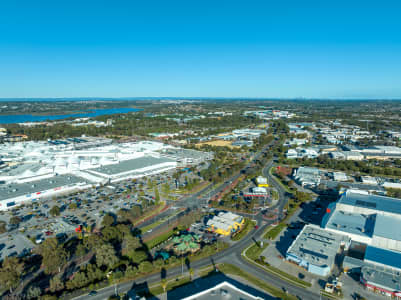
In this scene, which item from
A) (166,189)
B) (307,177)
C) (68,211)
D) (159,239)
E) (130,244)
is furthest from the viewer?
(307,177)

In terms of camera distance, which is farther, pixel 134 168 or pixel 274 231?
pixel 134 168

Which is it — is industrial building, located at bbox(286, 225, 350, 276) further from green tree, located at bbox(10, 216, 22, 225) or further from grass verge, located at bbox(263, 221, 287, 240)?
green tree, located at bbox(10, 216, 22, 225)

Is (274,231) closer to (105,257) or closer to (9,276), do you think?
(105,257)

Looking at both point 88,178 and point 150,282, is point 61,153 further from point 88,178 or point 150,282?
point 150,282

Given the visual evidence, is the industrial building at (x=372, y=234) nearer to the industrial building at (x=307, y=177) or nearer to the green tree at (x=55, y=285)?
the industrial building at (x=307, y=177)

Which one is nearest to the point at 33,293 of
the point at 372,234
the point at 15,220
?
the point at 15,220

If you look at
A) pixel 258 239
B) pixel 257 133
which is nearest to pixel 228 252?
pixel 258 239

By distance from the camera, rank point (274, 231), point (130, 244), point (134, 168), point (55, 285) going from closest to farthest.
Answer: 1. point (55, 285)
2. point (130, 244)
3. point (274, 231)
4. point (134, 168)

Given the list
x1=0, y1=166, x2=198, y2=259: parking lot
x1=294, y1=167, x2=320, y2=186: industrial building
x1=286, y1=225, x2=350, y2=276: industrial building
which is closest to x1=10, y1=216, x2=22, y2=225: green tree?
x1=0, y1=166, x2=198, y2=259: parking lot
